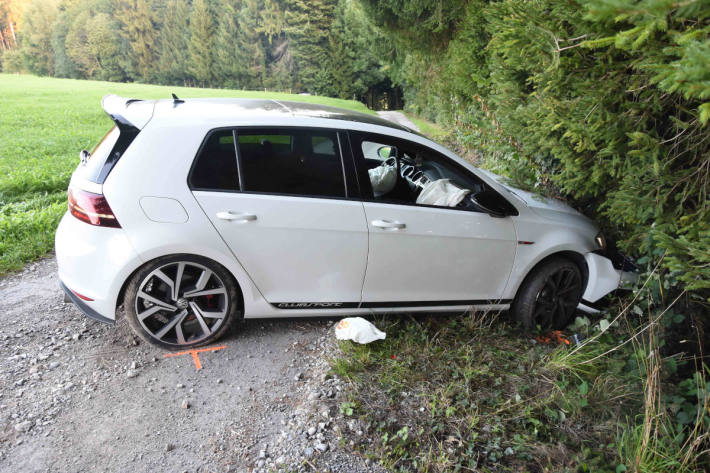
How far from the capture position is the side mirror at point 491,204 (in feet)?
11.8

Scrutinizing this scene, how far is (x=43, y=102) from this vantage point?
22.0 m

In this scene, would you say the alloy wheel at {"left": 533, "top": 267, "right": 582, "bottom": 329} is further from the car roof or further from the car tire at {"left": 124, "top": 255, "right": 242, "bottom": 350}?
the car tire at {"left": 124, "top": 255, "right": 242, "bottom": 350}

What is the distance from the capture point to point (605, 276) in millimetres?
4008

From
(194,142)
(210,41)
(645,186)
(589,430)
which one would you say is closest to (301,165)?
(194,142)

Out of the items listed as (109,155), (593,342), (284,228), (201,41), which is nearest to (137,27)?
(201,41)

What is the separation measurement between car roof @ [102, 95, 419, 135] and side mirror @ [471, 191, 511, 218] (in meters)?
0.88

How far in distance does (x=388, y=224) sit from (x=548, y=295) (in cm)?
171

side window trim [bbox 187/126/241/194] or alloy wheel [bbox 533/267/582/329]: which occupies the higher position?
side window trim [bbox 187/126/241/194]

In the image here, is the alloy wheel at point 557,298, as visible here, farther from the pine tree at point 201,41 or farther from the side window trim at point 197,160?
the pine tree at point 201,41

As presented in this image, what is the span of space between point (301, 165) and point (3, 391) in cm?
253

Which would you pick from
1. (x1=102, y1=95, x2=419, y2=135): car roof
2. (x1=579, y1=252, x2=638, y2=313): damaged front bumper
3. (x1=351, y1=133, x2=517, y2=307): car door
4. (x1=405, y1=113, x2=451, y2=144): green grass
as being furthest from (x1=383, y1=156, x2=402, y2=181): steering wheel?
(x1=405, y1=113, x2=451, y2=144): green grass

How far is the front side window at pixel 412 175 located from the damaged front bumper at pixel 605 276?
1.28 metres

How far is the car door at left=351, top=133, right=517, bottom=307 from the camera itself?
11.5 feet

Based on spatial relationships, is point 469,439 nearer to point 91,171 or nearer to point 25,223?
point 91,171
